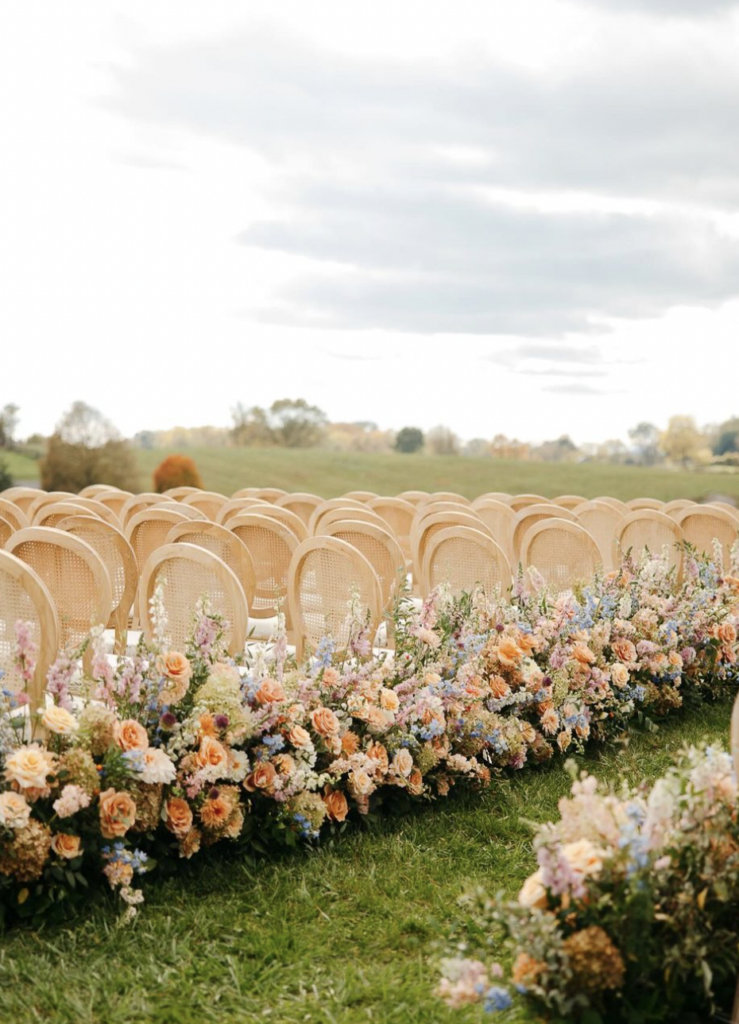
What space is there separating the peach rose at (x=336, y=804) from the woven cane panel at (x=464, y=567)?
1739mm

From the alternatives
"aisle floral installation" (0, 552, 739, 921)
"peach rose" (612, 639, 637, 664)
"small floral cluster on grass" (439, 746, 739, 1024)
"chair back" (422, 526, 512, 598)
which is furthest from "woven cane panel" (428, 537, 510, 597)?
"small floral cluster on grass" (439, 746, 739, 1024)

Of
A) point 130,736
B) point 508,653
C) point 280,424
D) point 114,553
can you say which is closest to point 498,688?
point 508,653

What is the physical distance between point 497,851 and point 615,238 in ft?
65.7

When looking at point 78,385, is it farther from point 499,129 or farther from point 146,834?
point 146,834

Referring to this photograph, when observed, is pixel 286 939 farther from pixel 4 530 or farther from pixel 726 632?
pixel 726 632

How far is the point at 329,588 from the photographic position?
4961 mm

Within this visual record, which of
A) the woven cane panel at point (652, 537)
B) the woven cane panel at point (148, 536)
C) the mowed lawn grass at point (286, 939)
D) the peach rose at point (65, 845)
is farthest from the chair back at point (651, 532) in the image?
the peach rose at point (65, 845)

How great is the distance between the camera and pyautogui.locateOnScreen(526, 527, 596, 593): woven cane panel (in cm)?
606

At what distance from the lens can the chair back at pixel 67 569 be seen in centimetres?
440

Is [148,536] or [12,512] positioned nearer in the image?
[148,536]

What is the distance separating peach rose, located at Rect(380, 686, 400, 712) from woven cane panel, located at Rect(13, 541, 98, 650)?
1.26 metres

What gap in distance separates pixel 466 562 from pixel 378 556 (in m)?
0.49

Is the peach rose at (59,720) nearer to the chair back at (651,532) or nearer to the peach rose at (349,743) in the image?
the peach rose at (349,743)

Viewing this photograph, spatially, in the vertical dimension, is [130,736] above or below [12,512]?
below
